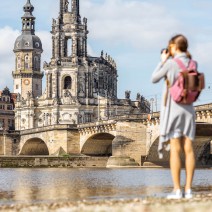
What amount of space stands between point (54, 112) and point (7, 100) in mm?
35595

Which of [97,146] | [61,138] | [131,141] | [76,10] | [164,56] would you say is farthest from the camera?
[76,10]

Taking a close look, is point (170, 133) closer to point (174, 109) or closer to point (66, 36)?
point (174, 109)

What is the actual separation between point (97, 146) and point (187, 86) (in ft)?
251

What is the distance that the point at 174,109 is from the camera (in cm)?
933

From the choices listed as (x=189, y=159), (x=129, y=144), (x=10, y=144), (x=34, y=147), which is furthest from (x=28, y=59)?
(x=189, y=159)

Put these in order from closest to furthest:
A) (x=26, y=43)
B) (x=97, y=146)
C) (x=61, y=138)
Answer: (x=97, y=146)
(x=61, y=138)
(x=26, y=43)

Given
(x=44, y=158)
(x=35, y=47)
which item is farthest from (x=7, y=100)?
(x=44, y=158)

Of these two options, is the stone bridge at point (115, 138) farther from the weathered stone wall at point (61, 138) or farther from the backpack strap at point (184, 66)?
the backpack strap at point (184, 66)

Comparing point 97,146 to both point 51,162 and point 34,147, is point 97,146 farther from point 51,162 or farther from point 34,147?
point 51,162

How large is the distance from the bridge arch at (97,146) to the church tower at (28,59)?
132 ft

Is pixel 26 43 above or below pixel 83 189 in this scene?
above

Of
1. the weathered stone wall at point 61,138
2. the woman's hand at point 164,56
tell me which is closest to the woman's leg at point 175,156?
the woman's hand at point 164,56

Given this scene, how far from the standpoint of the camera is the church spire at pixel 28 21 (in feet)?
416

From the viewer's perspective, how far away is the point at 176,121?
30.6 ft
